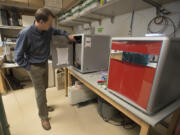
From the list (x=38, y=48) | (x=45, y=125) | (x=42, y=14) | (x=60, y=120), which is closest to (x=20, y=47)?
(x=38, y=48)

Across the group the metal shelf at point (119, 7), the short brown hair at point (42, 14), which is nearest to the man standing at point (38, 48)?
the short brown hair at point (42, 14)

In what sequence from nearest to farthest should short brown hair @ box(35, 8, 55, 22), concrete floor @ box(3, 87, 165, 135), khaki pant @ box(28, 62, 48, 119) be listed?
1. short brown hair @ box(35, 8, 55, 22)
2. khaki pant @ box(28, 62, 48, 119)
3. concrete floor @ box(3, 87, 165, 135)

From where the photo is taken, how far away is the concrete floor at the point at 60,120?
53.2 inches

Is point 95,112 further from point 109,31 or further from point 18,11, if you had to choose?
point 18,11

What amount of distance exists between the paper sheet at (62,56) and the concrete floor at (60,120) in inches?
34.0

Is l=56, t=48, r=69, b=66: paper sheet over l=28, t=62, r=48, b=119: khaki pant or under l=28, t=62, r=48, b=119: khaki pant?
over

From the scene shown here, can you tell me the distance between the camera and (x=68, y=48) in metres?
1.52

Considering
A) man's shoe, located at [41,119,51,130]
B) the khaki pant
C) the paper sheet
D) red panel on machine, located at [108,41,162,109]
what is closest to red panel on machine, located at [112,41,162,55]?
red panel on machine, located at [108,41,162,109]

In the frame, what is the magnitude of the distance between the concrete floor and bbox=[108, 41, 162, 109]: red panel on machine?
84cm

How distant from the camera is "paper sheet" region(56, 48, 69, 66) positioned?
1408 mm

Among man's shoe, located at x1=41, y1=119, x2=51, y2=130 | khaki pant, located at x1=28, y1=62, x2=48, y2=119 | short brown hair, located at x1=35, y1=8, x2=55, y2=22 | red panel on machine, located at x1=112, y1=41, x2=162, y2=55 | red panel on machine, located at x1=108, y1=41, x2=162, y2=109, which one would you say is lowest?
man's shoe, located at x1=41, y1=119, x2=51, y2=130

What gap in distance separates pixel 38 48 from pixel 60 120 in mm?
1109

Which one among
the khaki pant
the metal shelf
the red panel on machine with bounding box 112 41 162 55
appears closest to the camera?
the red panel on machine with bounding box 112 41 162 55

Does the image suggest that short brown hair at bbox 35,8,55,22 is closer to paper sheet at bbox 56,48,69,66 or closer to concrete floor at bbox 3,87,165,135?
paper sheet at bbox 56,48,69,66
